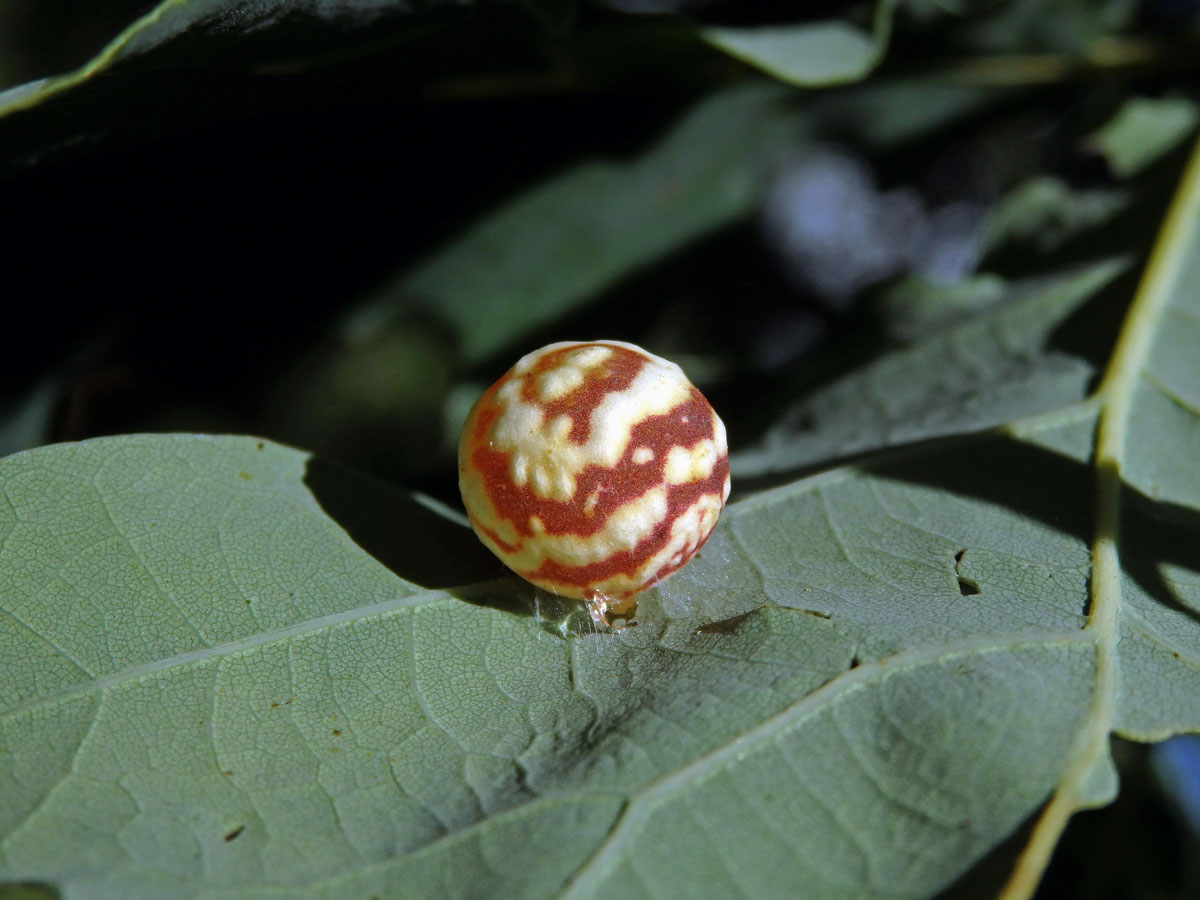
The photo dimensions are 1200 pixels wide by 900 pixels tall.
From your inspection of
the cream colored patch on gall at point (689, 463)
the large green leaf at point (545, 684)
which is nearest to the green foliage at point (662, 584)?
the large green leaf at point (545, 684)

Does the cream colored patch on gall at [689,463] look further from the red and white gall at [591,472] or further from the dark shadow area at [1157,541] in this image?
the dark shadow area at [1157,541]

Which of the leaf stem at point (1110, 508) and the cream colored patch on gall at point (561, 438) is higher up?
the cream colored patch on gall at point (561, 438)

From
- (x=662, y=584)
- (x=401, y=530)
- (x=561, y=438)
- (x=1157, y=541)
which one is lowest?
(x=1157, y=541)

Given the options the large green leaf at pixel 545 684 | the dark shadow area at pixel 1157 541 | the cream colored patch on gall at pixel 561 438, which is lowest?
the dark shadow area at pixel 1157 541

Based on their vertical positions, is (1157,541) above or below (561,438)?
below

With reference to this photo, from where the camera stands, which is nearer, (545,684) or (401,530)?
(545,684)

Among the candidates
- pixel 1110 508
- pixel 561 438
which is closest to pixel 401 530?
pixel 561 438

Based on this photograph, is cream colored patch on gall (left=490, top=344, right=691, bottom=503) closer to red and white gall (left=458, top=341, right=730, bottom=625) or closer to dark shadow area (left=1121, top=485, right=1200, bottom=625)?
red and white gall (left=458, top=341, right=730, bottom=625)

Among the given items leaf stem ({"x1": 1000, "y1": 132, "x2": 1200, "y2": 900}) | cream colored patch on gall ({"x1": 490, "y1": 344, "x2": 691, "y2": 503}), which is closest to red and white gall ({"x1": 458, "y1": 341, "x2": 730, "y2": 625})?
cream colored patch on gall ({"x1": 490, "y1": 344, "x2": 691, "y2": 503})

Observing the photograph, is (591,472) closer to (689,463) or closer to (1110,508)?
(689,463)
